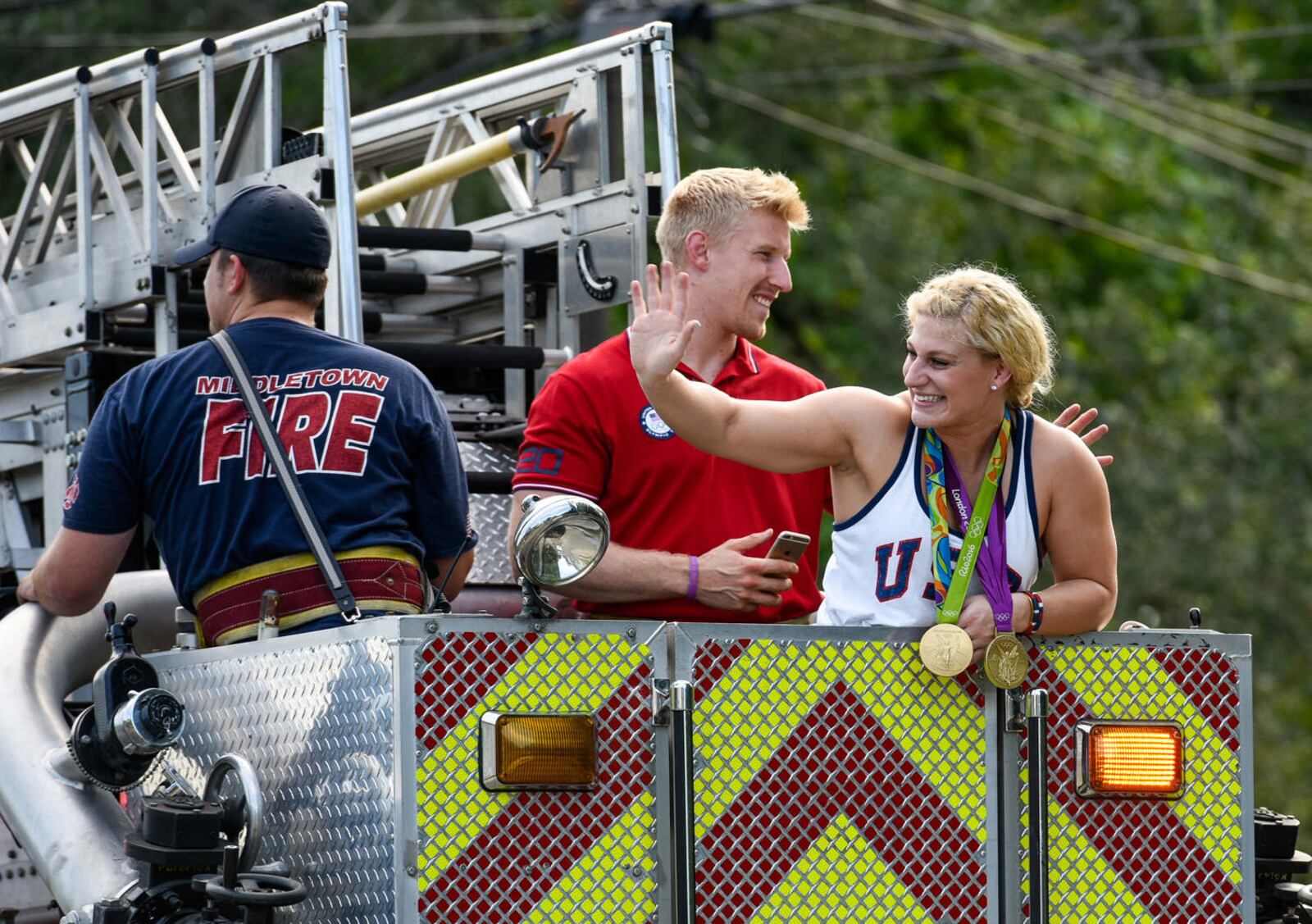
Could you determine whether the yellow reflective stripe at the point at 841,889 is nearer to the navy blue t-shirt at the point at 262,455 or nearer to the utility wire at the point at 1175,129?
the navy blue t-shirt at the point at 262,455

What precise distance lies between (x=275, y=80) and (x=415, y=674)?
313 centimetres

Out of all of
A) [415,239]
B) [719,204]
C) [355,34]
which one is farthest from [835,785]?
[355,34]

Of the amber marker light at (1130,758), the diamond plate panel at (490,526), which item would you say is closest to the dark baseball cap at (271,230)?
the diamond plate panel at (490,526)

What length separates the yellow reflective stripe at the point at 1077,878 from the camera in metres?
3.99

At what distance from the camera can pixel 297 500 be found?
4094 mm

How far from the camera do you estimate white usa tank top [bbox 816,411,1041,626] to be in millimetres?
4074

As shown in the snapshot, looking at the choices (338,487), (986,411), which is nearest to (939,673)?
(986,411)

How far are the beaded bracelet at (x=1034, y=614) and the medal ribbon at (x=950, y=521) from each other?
0.18 feet

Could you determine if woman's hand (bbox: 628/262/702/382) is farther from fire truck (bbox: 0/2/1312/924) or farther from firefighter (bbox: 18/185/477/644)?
firefighter (bbox: 18/185/477/644)

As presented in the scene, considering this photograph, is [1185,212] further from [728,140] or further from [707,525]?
[707,525]

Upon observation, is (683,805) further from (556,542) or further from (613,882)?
(556,542)

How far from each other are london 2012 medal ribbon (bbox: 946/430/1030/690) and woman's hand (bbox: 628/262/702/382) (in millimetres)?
625

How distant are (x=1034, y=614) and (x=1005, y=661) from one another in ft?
0.42

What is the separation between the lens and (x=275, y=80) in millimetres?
6238
